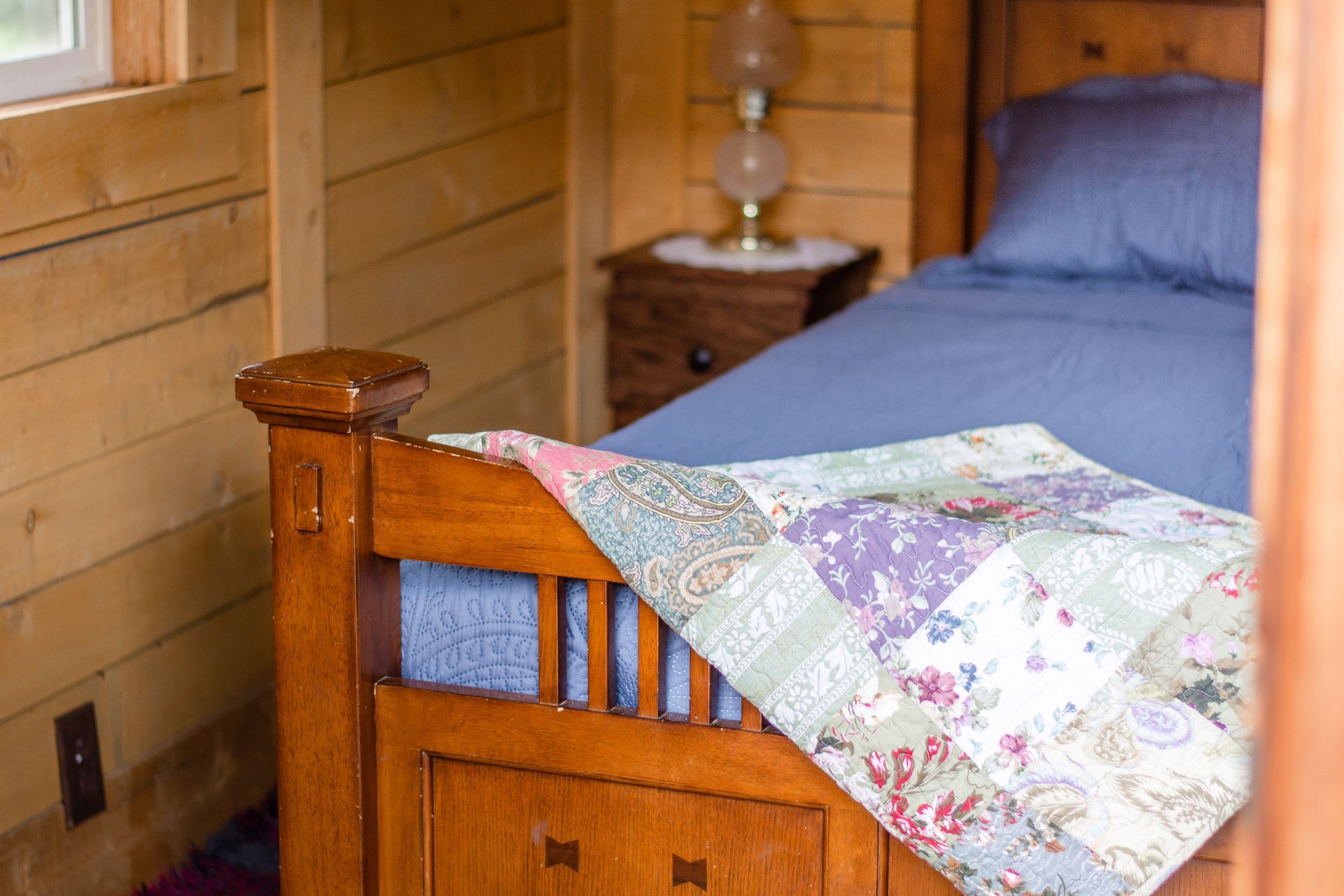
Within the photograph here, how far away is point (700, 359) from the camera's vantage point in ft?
9.07

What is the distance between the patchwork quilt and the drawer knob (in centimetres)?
162

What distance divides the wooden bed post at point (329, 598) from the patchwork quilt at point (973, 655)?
154 millimetres

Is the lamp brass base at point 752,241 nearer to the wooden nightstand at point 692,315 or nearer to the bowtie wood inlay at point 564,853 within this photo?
the wooden nightstand at point 692,315

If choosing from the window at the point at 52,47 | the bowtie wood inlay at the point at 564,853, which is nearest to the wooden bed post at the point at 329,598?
the bowtie wood inlay at the point at 564,853

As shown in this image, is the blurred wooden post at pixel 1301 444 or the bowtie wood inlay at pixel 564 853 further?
the bowtie wood inlay at pixel 564 853

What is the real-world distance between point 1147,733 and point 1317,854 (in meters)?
0.58

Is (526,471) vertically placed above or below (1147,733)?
above

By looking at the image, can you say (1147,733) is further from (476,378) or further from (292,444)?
(476,378)

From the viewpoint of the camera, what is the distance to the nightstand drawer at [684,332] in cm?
270

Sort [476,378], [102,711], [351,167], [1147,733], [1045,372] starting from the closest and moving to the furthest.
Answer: [1147,733] < [102,711] < [1045,372] < [351,167] < [476,378]

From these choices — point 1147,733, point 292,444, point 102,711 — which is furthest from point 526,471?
point 102,711

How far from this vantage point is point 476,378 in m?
2.61

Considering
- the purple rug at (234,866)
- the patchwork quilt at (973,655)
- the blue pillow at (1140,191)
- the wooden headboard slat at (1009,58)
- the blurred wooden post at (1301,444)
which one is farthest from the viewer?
the wooden headboard slat at (1009,58)

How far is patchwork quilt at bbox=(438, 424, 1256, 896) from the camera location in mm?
1007
